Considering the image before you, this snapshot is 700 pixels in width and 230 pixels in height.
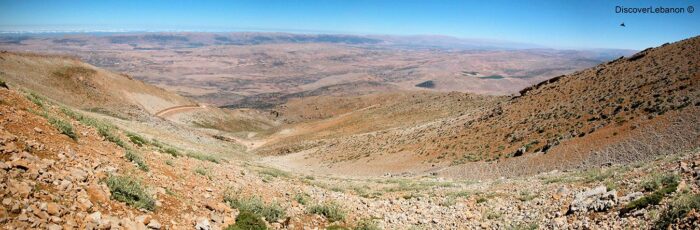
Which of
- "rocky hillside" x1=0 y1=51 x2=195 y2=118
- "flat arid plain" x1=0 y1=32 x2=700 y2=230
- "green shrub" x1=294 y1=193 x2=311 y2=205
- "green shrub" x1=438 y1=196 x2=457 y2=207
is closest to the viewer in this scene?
"flat arid plain" x1=0 y1=32 x2=700 y2=230

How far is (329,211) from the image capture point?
11.1 meters

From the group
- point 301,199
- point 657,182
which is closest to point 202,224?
point 301,199

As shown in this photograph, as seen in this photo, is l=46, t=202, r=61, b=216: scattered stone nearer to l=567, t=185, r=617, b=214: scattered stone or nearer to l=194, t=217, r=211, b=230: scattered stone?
A: l=194, t=217, r=211, b=230: scattered stone

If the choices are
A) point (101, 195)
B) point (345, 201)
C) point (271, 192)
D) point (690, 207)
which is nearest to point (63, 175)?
point (101, 195)

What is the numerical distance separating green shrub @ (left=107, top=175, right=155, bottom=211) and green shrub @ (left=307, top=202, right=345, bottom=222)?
4.25m

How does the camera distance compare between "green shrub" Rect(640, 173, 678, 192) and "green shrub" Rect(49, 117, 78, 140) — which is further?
"green shrub" Rect(640, 173, 678, 192)

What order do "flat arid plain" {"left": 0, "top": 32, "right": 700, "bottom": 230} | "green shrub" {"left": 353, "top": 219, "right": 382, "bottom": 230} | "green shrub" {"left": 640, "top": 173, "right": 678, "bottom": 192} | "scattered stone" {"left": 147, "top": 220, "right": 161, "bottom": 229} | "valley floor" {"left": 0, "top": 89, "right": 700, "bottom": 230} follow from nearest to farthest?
1. "valley floor" {"left": 0, "top": 89, "right": 700, "bottom": 230}
2. "scattered stone" {"left": 147, "top": 220, "right": 161, "bottom": 229}
3. "flat arid plain" {"left": 0, "top": 32, "right": 700, "bottom": 230}
4. "green shrub" {"left": 353, "top": 219, "right": 382, "bottom": 230}
5. "green shrub" {"left": 640, "top": 173, "right": 678, "bottom": 192}

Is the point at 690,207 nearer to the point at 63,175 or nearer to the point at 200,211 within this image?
the point at 200,211

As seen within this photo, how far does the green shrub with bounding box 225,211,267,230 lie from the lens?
358 inches

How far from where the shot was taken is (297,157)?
144 ft

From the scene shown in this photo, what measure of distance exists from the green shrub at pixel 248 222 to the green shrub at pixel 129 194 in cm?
177

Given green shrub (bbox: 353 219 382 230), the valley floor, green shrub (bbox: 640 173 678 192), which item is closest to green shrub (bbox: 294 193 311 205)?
the valley floor

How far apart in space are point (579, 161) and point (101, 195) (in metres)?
23.8

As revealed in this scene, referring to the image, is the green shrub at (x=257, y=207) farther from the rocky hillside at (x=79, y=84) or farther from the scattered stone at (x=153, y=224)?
the rocky hillside at (x=79, y=84)
